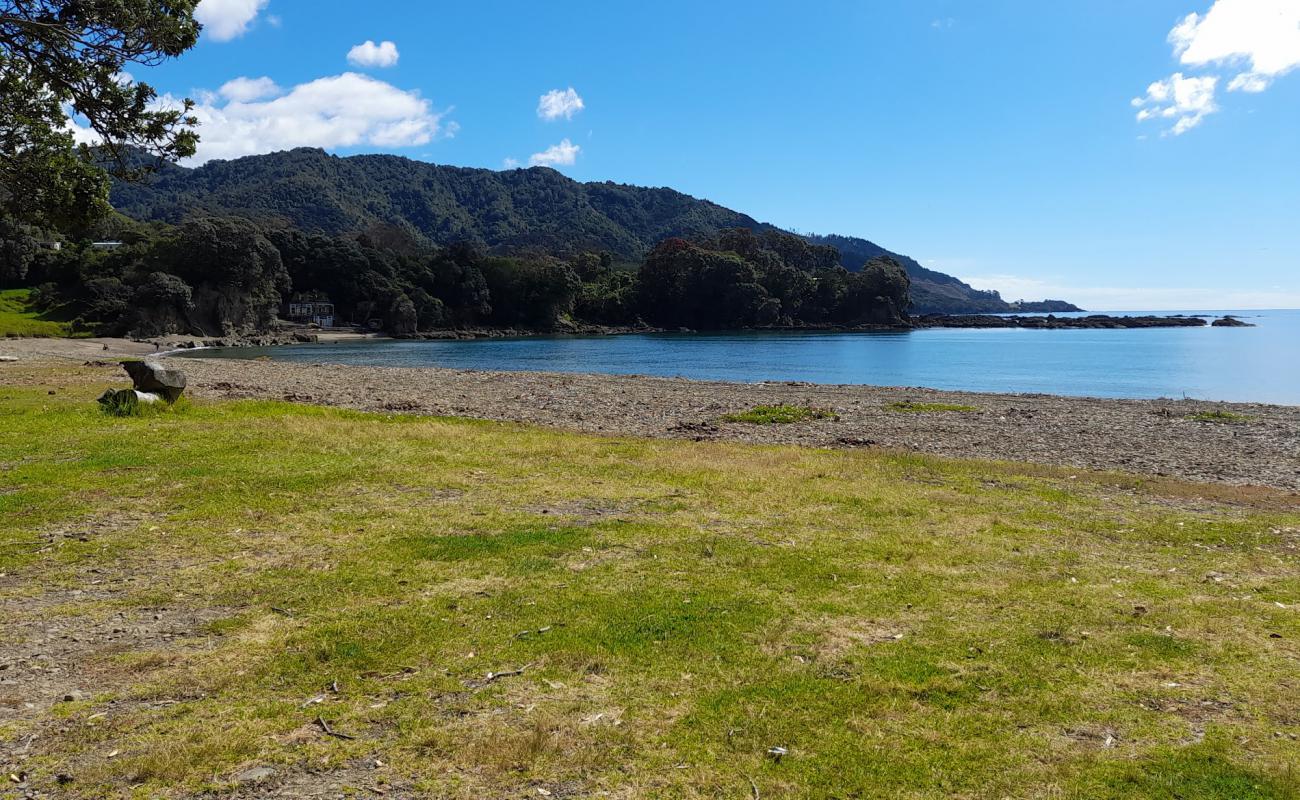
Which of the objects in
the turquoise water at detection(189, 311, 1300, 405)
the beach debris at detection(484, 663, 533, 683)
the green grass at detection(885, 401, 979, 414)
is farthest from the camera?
the turquoise water at detection(189, 311, 1300, 405)

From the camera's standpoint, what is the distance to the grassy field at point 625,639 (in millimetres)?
5281

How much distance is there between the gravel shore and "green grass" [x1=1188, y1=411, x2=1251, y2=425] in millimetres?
329

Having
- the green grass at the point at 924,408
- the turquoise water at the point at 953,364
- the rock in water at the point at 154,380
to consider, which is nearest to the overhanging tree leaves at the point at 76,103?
the rock in water at the point at 154,380

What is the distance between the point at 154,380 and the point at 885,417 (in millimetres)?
24009

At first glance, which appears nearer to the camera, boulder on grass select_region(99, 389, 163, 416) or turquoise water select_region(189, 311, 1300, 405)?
boulder on grass select_region(99, 389, 163, 416)

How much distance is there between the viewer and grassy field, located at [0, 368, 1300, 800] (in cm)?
528

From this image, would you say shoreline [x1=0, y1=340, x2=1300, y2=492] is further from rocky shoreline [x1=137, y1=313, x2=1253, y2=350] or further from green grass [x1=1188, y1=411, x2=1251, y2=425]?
rocky shoreline [x1=137, y1=313, x2=1253, y2=350]

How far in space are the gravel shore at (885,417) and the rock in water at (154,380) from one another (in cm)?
734

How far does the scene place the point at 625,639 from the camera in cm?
738

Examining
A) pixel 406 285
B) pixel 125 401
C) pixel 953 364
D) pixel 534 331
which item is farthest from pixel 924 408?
pixel 534 331

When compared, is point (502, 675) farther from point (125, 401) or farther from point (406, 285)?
point (406, 285)

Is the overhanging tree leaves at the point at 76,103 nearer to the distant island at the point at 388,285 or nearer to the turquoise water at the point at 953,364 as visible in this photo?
the turquoise water at the point at 953,364

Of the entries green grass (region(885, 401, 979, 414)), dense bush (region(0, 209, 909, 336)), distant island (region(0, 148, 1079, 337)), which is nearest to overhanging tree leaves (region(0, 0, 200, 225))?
green grass (region(885, 401, 979, 414))

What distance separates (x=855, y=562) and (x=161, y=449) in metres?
14.0
